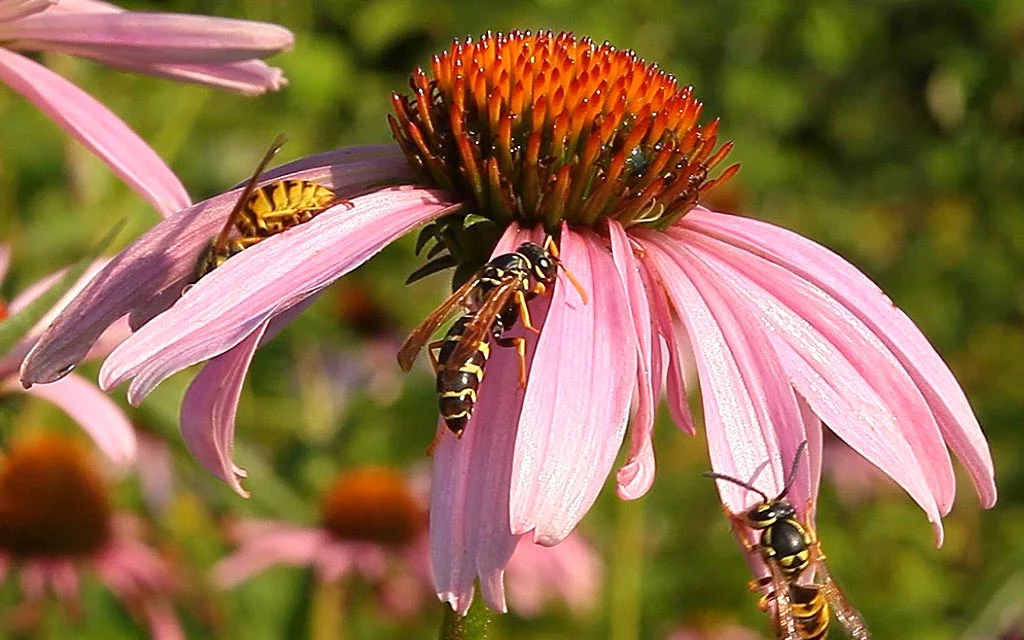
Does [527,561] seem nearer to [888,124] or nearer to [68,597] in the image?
[68,597]

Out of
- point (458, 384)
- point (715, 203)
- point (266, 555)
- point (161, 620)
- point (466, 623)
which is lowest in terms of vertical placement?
point (466, 623)

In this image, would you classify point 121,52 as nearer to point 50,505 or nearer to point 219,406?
point 219,406

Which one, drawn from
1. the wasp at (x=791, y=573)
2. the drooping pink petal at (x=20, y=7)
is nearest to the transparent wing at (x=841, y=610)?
the wasp at (x=791, y=573)

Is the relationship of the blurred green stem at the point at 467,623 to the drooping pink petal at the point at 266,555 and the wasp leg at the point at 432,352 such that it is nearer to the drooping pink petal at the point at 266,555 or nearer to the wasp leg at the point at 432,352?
the wasp leg at the point at 432,352

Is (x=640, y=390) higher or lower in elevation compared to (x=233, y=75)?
lower

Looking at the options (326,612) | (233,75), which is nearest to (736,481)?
(233,75)

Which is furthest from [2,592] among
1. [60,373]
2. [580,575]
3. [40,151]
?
[60,373]
